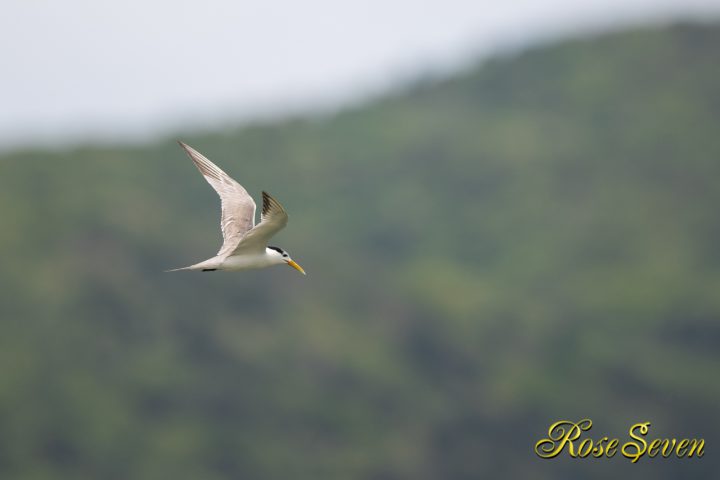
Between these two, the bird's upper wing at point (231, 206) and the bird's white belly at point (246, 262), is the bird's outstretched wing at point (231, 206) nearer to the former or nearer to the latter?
the bird's upper wing at point (231, 206)

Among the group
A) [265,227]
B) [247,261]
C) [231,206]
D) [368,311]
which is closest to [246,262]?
[247,261]

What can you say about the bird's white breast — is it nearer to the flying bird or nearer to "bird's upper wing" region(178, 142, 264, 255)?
the flying bird

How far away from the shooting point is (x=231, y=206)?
2420 cm

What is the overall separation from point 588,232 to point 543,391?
38655 millimetres

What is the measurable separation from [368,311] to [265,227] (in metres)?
109

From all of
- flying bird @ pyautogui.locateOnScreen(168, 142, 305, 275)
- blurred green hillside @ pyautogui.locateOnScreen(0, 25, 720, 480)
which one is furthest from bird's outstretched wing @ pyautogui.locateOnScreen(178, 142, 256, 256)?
blurred green hillside @ pyautogui.locateOnScreen(0, 25, 720, 480)

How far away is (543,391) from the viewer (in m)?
123

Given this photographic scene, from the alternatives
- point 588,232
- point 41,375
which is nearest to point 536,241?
point 588,232

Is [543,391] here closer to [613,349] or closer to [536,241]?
[613,349]

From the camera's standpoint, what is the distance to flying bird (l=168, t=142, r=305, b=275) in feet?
68.6

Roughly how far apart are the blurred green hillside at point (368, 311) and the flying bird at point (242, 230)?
83.5 meters

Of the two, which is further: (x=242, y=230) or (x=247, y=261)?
(x=242, y=230)

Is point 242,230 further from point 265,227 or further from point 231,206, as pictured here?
point 265,227

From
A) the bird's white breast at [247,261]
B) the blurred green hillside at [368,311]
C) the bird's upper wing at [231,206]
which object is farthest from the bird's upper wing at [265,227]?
the blurred green hillside at [368,311]
